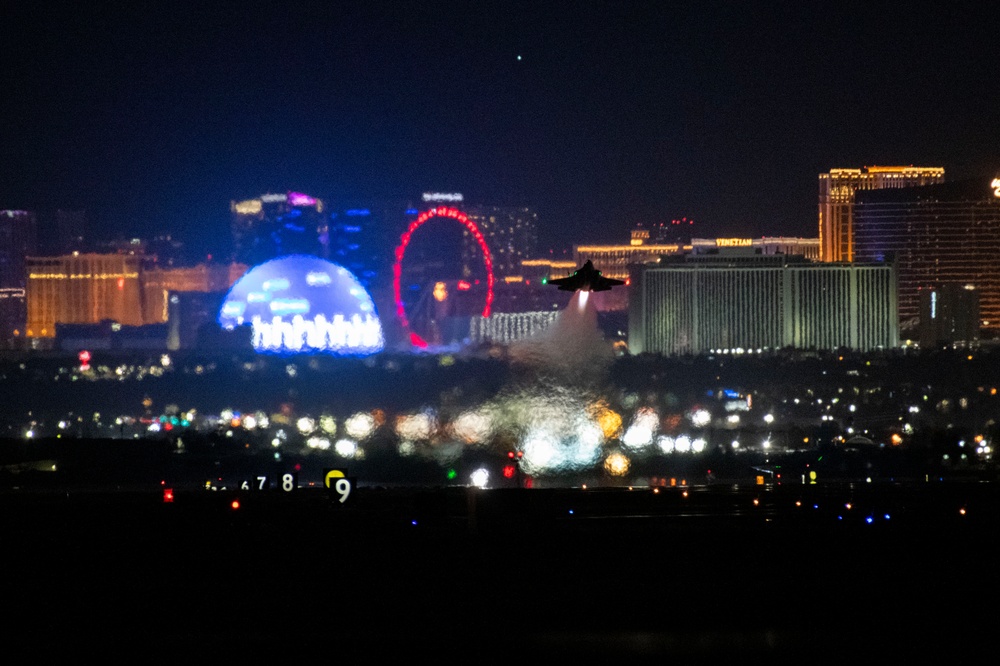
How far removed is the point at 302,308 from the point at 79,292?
66.8 metres

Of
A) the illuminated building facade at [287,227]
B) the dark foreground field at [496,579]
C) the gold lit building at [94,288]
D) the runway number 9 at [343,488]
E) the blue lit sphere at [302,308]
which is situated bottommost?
the dark foreground field at [496,579]

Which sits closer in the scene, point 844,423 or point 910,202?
point 844,423

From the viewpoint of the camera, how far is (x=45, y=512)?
3528cm

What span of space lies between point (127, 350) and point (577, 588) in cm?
11290

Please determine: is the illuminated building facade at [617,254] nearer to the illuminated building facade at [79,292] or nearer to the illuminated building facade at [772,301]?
the illuminated building facade at [772,301]

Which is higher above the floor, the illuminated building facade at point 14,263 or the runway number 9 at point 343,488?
the illuminated building facade at point 14,263

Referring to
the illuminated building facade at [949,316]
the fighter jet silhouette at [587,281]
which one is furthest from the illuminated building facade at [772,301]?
the fighter jet silhouette at [587,281]

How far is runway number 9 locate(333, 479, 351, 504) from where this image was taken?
3519 cm

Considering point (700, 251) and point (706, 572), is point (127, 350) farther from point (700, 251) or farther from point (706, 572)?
point (706, 572)

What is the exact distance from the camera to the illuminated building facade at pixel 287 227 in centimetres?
17612

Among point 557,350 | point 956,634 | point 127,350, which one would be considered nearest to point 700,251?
point 127,350

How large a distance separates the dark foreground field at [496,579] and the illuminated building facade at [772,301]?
124239mm

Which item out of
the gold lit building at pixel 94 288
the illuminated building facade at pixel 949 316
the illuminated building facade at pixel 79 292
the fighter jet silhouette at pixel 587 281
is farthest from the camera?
the gold lit building at pixel 94 288

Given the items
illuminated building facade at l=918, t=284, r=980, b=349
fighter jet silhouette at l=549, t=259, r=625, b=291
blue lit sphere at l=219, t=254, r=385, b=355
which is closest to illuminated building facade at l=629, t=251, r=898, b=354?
illuminated building facade at l=918, t=284, r=980, b=349
